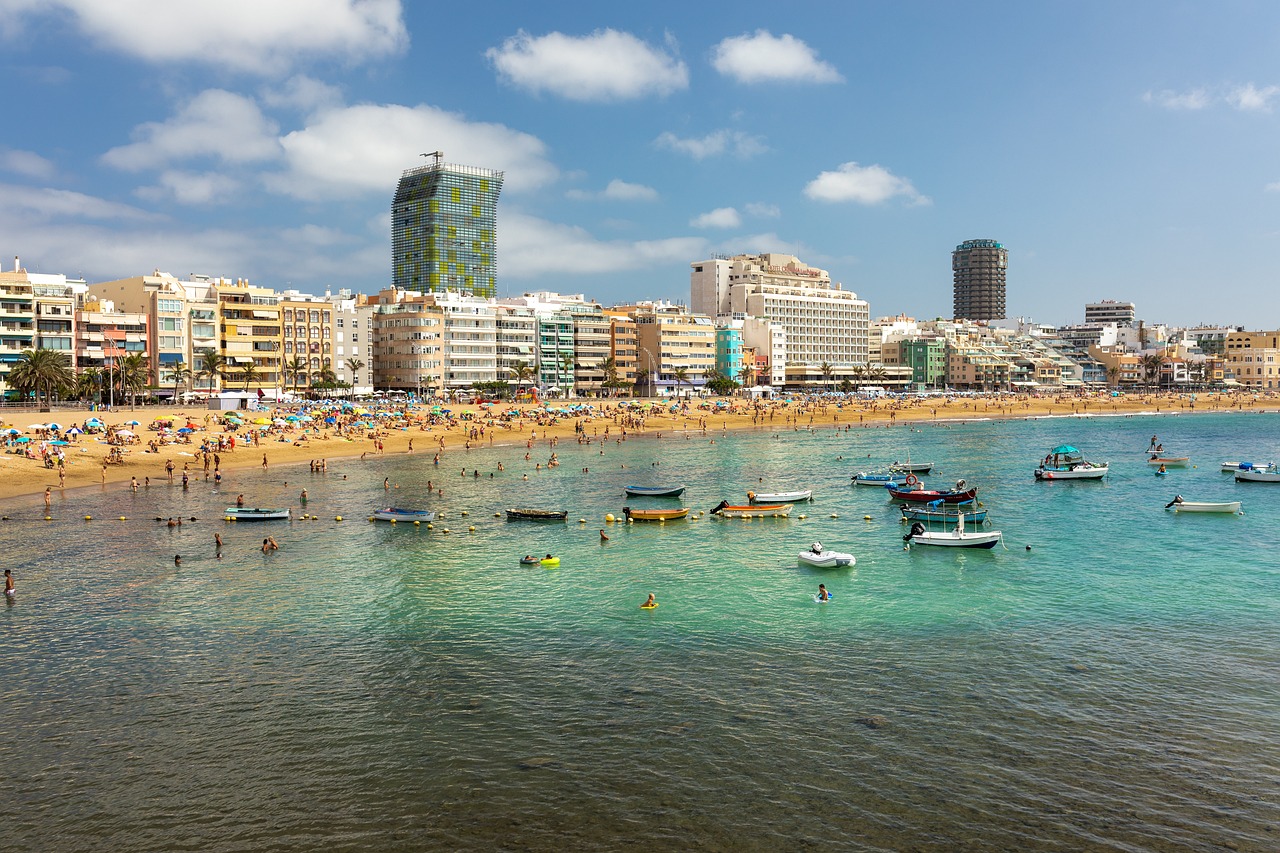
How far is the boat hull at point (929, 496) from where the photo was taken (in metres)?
54.9

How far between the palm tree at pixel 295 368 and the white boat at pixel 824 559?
105235 mm

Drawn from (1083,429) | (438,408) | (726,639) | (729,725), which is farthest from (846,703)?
(1083,429)

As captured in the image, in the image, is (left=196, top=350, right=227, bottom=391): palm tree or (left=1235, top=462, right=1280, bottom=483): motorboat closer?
(left=1235, top=462, right=1280, bottom=483): motorboat

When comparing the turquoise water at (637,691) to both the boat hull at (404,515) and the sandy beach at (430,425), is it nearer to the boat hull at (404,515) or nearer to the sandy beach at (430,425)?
the boat hull at (404,515)

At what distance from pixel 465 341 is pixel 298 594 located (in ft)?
382

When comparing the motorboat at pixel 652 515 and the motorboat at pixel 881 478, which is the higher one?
the motorboat at pixel 881 478

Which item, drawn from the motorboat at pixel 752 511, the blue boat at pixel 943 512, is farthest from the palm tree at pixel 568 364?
the blue boat at pixel 943 512

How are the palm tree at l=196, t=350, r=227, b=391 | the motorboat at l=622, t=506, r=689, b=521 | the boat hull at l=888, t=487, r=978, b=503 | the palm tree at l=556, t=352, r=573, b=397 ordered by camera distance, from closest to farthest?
1. the motorboat at l=622, t=506, r=689, b=521
2. the boat hull at l=888, t=487, r=978, b=503
3. the palm tree at l=196, t=350, r=227, b=391
4. the palm tree at l=556, t=352, r=573, b=397

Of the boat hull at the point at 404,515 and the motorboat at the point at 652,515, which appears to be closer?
the boat hull at the point at 404,515

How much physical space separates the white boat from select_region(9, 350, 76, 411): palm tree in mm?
88983

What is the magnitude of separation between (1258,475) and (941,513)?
35073 millimetres

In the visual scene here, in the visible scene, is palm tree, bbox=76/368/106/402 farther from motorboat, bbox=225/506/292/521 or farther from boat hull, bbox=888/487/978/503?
boat hull, bbox=888/487/978/503

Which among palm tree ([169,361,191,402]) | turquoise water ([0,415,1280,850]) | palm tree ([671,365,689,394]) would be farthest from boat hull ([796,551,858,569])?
palm tree ([671,365,689,394])

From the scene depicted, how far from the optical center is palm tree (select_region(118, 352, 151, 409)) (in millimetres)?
106312
